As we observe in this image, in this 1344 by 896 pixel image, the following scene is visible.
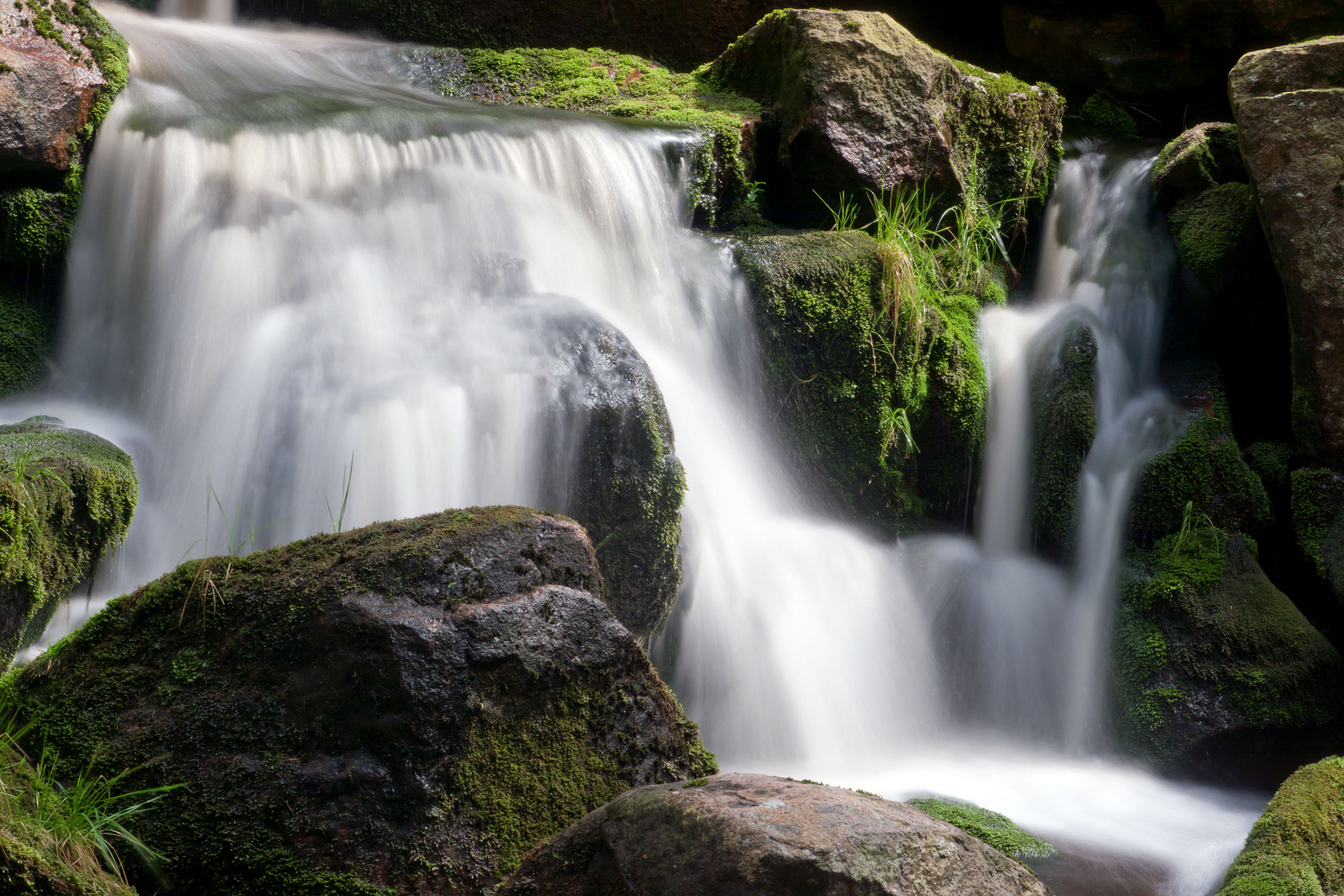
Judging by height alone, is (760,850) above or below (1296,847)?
above

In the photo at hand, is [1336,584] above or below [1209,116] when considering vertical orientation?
below

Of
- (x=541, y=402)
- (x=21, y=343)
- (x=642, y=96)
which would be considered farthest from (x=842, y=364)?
(x=21, y=343)

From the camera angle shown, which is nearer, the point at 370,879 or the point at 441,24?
the point at 370,879

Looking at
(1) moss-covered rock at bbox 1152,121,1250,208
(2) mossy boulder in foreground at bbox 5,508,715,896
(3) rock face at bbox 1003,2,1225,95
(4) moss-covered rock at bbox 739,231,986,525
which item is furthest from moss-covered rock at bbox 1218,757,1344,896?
(3) rock face at bbox 1003,2,1225,95

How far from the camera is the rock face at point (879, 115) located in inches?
236

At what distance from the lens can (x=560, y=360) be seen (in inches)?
145

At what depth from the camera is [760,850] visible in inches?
66.6

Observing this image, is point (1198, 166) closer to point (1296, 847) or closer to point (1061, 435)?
point (1061, 435)

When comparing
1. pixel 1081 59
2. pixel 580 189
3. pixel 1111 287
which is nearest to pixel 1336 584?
pixel 1111 287

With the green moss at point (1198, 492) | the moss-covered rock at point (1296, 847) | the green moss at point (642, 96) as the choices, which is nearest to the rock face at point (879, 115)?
the green moss at point (642, 96)

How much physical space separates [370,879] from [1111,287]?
5.75m

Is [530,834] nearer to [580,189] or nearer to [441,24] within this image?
[580,189]

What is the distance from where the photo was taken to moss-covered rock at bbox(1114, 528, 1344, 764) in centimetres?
445

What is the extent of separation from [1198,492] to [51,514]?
5037 millimetres
